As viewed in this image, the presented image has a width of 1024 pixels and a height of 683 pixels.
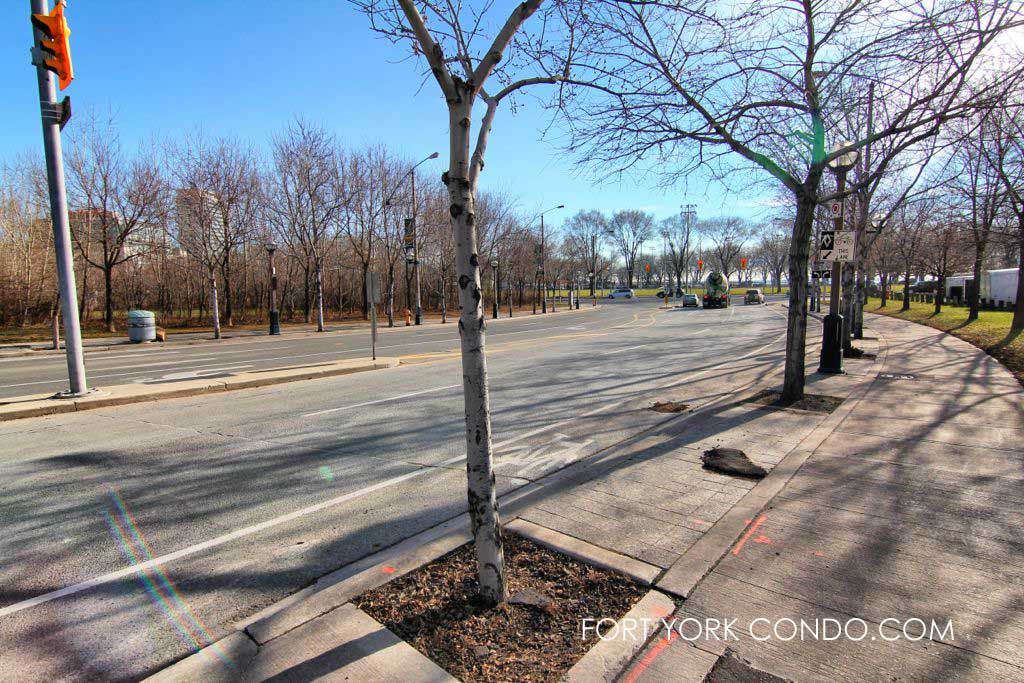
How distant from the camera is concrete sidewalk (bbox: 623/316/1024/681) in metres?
2.64

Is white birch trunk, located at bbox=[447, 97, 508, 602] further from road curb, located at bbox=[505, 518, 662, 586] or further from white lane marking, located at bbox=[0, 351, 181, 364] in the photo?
white lane marking, located at bbox=[0, 351, 181, 364]

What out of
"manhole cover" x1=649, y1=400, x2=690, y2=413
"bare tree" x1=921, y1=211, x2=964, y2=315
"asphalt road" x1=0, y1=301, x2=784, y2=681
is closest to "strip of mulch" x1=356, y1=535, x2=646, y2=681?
"asphalt road" x1=0, y1=301, x2=784, y2=681

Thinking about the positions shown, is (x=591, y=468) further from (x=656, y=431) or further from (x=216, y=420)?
(x=216, y=420)

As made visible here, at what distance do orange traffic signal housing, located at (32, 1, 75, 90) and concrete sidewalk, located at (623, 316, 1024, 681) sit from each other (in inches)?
436

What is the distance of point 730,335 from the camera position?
22734 mm

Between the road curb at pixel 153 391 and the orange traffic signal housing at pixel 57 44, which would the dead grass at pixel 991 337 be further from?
the orange traffic signal housing at pixel 57 44

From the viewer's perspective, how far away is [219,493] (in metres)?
5.06

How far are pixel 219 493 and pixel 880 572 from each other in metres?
5.39

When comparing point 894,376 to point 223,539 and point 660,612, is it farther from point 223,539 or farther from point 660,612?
point 223,539

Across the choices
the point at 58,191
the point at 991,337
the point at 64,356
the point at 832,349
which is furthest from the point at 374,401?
the point at 991,337

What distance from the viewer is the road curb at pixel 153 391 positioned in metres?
8.58

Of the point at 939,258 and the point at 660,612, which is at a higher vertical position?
the point at 939,258

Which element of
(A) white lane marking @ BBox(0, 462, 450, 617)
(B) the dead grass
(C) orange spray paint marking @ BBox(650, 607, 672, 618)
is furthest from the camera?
(B) the dead grass

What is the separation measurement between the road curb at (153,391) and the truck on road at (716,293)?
45506 mm
